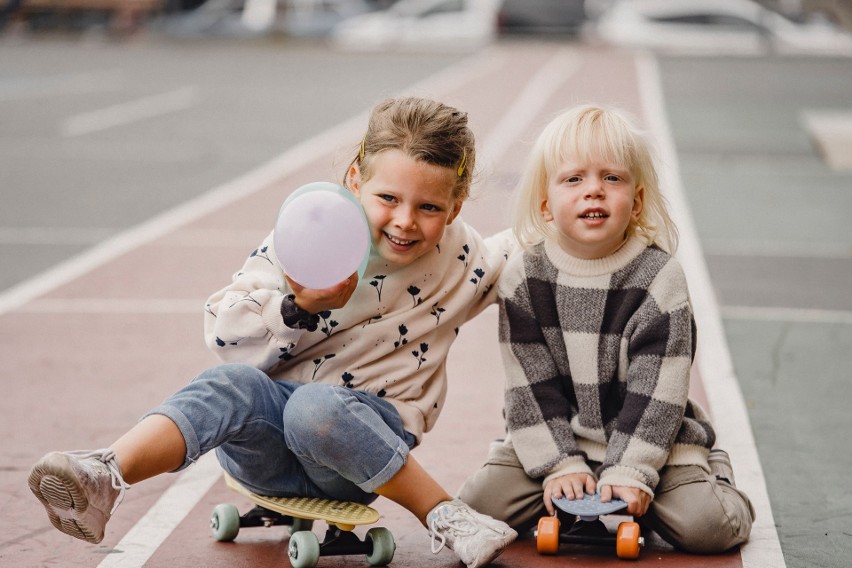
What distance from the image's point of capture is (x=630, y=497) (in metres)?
3.84

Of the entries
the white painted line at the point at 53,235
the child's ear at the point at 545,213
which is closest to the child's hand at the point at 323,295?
the child's ear at the point at 545,213

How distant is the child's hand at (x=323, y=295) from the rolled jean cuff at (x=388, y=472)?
0.46 meters

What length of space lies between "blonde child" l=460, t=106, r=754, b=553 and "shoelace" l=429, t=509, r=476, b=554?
30cm

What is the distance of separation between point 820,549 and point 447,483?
130 cm

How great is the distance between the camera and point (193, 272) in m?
8.65

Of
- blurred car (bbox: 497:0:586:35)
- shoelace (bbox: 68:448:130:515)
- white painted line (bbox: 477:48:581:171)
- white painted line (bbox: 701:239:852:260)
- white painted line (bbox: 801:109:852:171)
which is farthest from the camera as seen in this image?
blurred car (bbox: 497:0:586:35)

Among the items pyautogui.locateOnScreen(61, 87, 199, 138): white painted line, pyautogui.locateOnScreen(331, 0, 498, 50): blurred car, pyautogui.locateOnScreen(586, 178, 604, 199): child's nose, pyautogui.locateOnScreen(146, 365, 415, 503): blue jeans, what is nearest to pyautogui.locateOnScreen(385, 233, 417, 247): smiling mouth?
pyautogui.locateOnScreen(146, 365, 415, 503): blue jeans

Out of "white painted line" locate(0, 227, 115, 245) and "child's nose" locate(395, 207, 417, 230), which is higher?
"child's nose" locate(395, 207, 417, 230)

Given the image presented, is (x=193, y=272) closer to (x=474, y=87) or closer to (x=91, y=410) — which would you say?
(x=91, y=410)

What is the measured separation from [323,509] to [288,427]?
29 centimetres

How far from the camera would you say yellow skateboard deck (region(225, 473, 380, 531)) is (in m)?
3.76

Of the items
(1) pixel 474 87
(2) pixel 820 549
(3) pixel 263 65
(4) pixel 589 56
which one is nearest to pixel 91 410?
(2) pixel 820 549

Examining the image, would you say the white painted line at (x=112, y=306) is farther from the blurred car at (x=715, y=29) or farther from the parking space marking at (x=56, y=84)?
the blurred car at (x=715, y=29)

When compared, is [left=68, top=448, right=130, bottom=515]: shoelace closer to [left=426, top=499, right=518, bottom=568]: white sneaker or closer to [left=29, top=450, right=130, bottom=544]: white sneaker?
[left=29, top=450, right=130, bottom=544]: white sneaker
